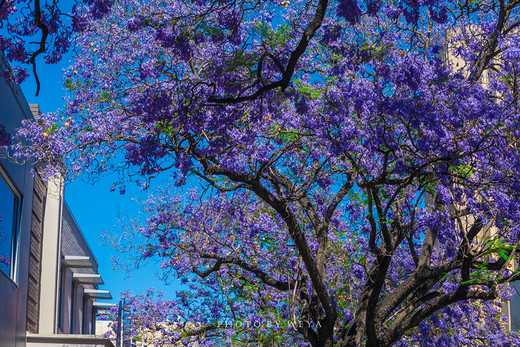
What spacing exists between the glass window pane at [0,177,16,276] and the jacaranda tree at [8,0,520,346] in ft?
7.40

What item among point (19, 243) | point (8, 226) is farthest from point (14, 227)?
point (8, 226)

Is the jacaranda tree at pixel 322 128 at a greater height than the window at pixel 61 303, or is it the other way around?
the window at pixel 61 303

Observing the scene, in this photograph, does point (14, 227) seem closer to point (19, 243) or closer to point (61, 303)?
point (19, 243)

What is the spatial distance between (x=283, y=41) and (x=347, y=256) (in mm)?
5333

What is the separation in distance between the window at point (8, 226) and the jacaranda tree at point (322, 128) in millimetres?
2278

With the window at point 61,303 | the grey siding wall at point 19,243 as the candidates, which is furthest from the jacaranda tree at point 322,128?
the window at point 61,303

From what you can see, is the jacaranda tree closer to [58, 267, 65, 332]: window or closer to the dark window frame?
the dark window frame

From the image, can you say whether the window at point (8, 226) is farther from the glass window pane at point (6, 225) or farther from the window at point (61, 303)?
the window at point (61, 303)

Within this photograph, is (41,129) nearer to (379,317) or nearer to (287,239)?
(287,239)

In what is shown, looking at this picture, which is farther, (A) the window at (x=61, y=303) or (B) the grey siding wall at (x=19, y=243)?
(A) the window at (x=61, y=303)

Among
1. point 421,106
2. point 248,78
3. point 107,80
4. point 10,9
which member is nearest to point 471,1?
point 421,106

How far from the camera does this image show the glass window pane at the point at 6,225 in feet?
40.5

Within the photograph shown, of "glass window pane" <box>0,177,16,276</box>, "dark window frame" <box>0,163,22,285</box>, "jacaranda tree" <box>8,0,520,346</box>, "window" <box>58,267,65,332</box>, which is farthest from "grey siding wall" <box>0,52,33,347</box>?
"window" <box>58,267,65,332</box>

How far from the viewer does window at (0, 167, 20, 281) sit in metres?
12.4
